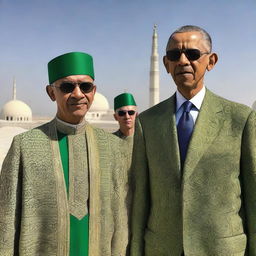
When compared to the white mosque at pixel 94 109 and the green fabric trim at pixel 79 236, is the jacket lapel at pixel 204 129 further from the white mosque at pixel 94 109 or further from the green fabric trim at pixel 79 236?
the white mosque at pixel 94 109

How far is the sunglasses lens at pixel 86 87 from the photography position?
2121mm

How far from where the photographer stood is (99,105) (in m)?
40.4

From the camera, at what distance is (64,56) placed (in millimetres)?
2154

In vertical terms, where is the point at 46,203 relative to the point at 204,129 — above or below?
below

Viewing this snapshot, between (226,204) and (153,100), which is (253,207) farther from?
(153,100)

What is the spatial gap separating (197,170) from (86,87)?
889 millimetres

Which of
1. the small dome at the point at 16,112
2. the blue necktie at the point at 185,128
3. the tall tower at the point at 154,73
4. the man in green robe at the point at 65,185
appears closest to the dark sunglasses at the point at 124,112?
the man in green robe at the point at 65,185

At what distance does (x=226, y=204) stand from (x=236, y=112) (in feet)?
1.70

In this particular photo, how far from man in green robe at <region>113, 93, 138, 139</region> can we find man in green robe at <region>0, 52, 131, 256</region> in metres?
1.98

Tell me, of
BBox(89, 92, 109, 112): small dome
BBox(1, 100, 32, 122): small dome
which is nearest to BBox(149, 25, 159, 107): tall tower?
BBox(89, 92, 109, 112): small dome

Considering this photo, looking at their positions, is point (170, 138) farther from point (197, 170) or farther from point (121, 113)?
point (121, 113)

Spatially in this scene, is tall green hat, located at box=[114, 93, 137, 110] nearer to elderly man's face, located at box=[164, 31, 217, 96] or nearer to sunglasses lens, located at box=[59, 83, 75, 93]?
sunglasses lens, located at box=[59, 83, 75, 93]

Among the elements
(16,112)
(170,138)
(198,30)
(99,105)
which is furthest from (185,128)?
(16,112)

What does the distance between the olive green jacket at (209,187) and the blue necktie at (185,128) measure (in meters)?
0.04
